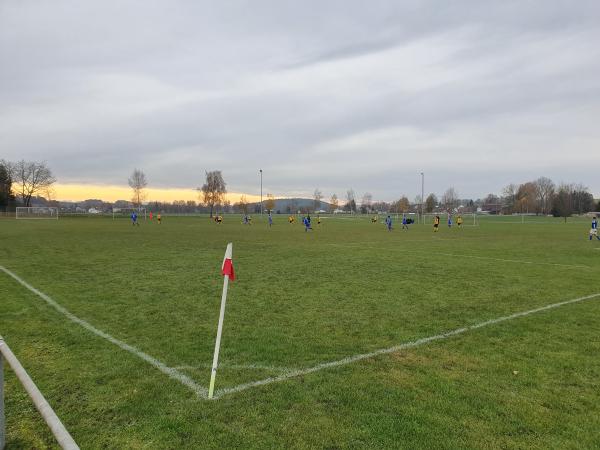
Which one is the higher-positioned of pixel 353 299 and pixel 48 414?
pixel 48 414

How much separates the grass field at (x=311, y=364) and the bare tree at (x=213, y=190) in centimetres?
10454

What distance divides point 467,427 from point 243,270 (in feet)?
35.2

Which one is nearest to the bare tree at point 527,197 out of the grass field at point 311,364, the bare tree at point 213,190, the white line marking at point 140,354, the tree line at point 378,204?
the tree line at point 378,204

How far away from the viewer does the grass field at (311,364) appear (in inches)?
153

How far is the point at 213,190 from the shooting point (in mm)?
115062

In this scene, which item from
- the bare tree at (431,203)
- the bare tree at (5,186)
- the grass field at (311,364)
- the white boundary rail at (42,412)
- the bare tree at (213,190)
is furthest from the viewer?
the bare tree at (431,203)

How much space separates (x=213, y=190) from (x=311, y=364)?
112812 millimetres

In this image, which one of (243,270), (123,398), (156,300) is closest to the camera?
(123,398)

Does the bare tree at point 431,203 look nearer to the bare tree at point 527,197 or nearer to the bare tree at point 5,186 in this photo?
the bare tree at point 527,197

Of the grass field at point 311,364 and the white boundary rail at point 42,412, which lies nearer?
the white boundary rail at point 42,412

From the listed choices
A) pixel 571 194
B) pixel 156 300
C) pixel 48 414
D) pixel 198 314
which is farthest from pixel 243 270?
pixel 571 194

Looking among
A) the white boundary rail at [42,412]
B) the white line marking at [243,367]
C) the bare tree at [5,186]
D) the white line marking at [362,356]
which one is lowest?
the white line marking at [362,356]

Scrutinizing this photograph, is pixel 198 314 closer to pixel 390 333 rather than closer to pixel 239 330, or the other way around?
pixel 239 330

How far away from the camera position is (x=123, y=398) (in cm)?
450
